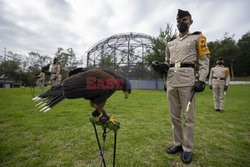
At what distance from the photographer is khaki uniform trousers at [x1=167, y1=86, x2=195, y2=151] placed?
7.54 feet

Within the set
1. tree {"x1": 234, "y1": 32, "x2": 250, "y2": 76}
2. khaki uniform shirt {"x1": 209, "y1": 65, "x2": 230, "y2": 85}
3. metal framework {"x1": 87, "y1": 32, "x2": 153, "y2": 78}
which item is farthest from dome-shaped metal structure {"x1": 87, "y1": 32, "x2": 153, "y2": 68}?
tree {"x1": 234, "y1": 32, "x2": 250, "y2": 76}

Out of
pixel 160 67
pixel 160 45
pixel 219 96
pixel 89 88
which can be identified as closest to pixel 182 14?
pixel 160 67

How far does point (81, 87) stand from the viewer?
1.39 meters

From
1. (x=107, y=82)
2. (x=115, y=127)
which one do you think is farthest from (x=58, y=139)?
(x=107, y=82)

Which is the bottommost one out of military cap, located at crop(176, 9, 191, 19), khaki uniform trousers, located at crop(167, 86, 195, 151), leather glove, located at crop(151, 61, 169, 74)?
khaki uniform trousers, located at crop(167, 86, 195, 151)

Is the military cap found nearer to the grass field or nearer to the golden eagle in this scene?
the golden eagle

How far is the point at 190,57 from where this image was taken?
232 centimetres

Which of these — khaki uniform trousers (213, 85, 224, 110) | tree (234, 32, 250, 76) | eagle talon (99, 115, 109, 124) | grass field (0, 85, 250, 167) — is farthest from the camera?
tree (234, 32, 250, 76)

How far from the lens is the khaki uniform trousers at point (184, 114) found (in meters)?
2.30

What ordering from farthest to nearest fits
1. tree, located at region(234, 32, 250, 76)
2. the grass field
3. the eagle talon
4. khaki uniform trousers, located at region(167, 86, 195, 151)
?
tree, located at region(234, 32, 250, 76) → khaki uniform trousers, located at region(167, 86, 195, 151) → the grass field → the eagle talon

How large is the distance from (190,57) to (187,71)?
0.74ft

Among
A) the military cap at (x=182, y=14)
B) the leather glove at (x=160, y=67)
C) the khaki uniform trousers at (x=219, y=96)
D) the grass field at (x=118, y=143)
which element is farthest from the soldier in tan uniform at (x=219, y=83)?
the military cap at (x=182, y=14)

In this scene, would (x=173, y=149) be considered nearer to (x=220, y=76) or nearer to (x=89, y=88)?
(x=89, y=88)

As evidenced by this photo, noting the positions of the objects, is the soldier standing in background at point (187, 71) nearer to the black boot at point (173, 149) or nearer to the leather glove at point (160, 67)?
the black boot at point (173, 149)
